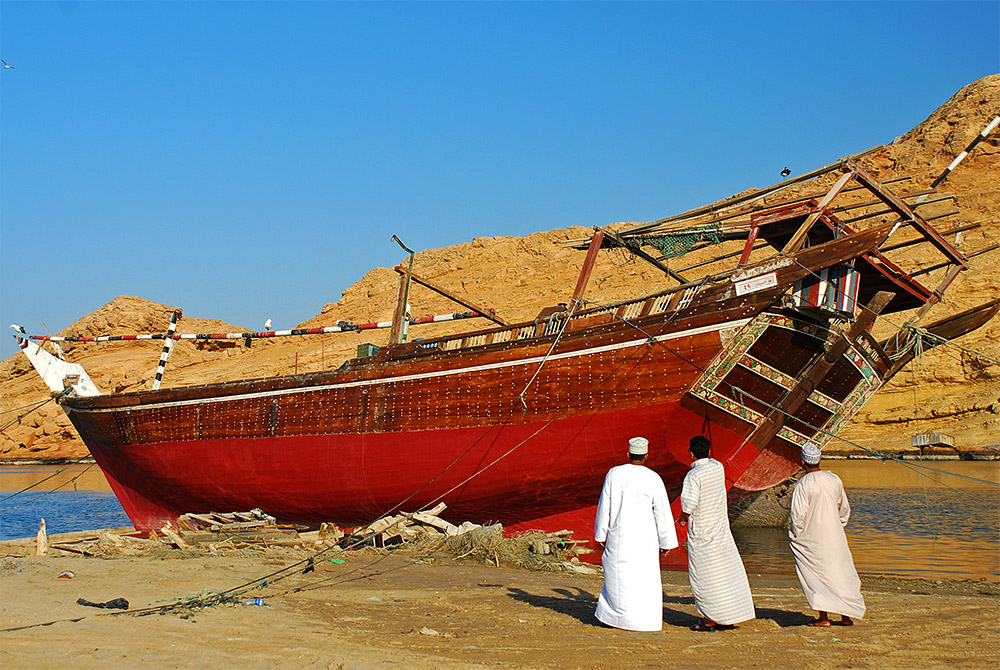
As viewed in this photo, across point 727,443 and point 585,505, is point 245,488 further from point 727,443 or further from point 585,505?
point 727,443

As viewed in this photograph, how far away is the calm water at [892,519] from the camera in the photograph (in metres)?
10.1

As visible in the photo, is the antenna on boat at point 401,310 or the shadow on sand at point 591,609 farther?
the antenna on boat at point 401,310

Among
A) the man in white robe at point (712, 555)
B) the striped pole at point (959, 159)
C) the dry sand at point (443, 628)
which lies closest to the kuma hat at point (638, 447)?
the man in white robe at point (712, 555)

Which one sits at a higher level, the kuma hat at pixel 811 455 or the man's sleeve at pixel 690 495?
the kuma hat at pixel 811 455

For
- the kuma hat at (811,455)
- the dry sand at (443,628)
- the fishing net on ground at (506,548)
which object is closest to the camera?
the dry sand at (443,628)

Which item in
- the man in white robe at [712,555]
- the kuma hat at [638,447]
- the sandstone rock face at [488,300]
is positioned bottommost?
the man in white robe at [712,555]

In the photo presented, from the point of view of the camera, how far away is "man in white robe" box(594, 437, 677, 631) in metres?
5.48

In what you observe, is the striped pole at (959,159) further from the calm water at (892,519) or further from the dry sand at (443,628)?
the dry sand at (443,628)

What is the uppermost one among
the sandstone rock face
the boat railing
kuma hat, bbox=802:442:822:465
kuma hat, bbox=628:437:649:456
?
A: the sandstone rock face

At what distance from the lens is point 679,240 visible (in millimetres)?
11539

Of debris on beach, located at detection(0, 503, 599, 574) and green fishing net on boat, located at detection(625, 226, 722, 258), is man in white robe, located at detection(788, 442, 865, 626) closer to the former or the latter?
debris on beach, located at detection(0, 503, 599, 574)

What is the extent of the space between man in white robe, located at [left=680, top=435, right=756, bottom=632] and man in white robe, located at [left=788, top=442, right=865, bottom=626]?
515mm

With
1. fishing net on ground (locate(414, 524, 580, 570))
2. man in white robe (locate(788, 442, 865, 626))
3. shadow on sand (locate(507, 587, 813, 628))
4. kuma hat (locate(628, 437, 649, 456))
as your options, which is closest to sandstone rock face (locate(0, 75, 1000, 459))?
fishing net on ground (locate(414, 524, 580, 570))

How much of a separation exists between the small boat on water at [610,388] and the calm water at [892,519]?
5.74 ft
